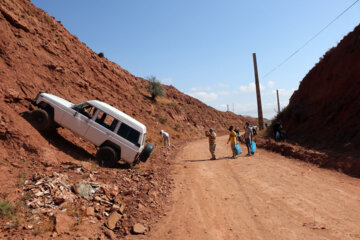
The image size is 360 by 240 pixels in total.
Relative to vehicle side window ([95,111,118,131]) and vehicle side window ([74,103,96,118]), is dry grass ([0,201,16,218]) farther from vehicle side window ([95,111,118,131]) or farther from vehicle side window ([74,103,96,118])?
vehicle side window ([74,103,96,118])

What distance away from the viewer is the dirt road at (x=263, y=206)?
450 centimetres

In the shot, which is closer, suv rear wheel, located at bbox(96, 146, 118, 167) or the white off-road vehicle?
suv rear wheel, located at bbox(96, 146, 118, 167)

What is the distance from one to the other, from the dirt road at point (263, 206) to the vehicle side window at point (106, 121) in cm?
332

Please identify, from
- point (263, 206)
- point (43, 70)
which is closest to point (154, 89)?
point (43, 70)

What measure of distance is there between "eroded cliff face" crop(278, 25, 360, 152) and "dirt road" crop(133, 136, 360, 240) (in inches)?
159

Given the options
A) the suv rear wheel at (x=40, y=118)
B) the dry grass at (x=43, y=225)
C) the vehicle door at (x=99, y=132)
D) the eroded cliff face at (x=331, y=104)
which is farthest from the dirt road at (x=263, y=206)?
the suv rear wheel at (x=40, y=118)

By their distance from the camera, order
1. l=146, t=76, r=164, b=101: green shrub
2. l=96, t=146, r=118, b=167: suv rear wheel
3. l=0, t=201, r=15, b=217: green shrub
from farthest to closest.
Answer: l=146, t=76, r=164, b=101: green shrub, l=96, t=146, r=118, b=167: suv rear wheel, l=0, t=201, r=15, b=217: green shrub

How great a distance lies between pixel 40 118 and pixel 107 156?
2961 millimetres

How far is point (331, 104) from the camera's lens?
48.2 feet

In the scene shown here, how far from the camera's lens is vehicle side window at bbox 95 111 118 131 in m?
9.39

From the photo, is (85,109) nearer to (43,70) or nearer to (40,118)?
(40,118)

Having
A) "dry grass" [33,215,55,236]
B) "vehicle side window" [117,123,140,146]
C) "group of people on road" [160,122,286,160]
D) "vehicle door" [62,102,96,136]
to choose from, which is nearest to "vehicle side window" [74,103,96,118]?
"vehicle door" [62,102,96,136]

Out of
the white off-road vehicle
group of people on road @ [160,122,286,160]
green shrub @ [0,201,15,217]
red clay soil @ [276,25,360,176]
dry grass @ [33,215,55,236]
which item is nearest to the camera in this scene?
dry grass @ [33,215,55,236]

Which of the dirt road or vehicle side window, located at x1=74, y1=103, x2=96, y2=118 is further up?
vehicle side window, located at x1=74, y1=103, x2=96, y2=118
